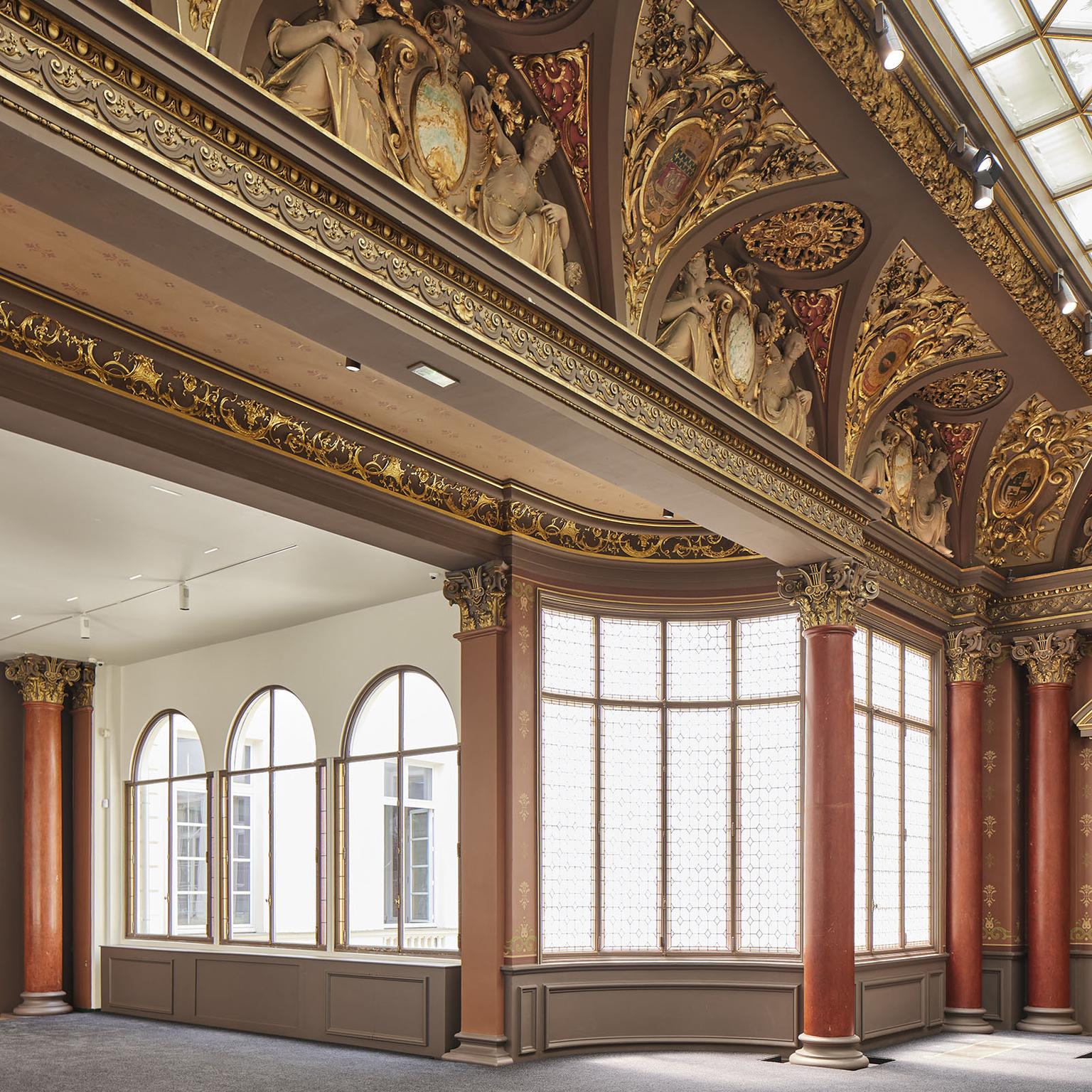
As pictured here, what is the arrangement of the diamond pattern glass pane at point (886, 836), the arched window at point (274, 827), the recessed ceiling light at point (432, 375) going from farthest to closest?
the arched window at point (274, 827), the diamond pattern glass pane at point (886, 836), the recessed ceiling light at point (432, 375)

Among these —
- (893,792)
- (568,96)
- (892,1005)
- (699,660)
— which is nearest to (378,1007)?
(699,660)

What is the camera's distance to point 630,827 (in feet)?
36.3

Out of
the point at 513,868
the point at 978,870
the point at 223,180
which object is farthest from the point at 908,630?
the point at 223,180

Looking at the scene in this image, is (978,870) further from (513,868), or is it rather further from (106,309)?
(106,309)

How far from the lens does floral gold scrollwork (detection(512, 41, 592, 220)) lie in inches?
259

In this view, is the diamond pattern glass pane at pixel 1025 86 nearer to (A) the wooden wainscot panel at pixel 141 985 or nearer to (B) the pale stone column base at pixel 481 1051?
(B) the pale stone column base at pixel 481 1051

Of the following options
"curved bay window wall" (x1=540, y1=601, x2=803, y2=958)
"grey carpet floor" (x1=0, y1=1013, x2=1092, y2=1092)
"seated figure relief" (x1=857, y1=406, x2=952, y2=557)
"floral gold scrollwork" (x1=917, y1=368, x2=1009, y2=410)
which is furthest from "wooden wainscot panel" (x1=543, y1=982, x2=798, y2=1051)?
"floral gold scrollwork" (x1=917, y1=368, x2=1009, y2=410)

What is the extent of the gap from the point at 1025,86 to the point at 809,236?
1881mm

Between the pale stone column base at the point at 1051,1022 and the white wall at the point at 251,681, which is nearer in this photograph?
the pale stone column base at the point at 1051,1022

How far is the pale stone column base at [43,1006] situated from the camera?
15016 mm

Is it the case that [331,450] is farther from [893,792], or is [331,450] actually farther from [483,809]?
[893,792]

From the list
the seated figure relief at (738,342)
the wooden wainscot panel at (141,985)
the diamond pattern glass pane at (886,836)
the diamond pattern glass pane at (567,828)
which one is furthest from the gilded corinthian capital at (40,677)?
the seated figure relief at (738,342)

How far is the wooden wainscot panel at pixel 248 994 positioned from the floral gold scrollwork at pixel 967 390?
328 inches

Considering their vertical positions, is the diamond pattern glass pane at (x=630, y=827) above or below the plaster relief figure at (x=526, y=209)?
below
